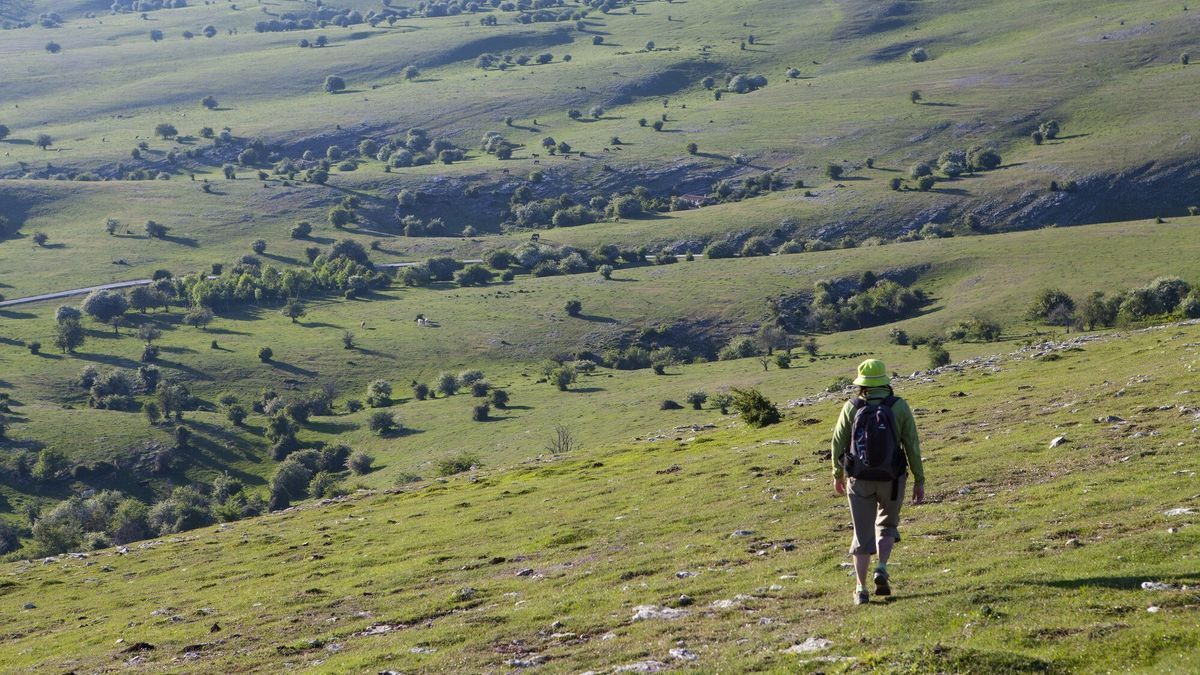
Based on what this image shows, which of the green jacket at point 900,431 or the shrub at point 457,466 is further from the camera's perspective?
the shrub at point 457,466

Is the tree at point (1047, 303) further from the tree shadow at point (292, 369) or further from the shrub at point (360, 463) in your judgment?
the tree shadow at point (292, 369)

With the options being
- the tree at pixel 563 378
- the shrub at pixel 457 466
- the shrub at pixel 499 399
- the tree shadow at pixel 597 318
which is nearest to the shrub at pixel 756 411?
the shrub at pixel 457 466

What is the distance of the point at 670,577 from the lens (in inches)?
1006

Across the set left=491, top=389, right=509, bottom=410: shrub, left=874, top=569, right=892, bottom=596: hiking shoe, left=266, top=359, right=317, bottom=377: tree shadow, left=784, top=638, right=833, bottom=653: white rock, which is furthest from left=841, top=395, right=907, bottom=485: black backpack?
left=266, top=359, right=317, bottom=377: tree shadow

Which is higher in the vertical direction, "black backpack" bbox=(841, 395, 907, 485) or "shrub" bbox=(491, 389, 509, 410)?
"black backpack" bbox=(841, 395, 907, 485)

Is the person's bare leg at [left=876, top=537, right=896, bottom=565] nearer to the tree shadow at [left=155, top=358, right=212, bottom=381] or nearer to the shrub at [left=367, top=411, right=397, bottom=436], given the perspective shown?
the shrub at [left=367, top=411, right=397, bottom=436]

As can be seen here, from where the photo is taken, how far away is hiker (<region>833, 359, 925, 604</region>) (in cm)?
1841

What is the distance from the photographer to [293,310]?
18525cm

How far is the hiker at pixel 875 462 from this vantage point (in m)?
18.4

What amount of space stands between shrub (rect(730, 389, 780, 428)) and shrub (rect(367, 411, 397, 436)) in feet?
240

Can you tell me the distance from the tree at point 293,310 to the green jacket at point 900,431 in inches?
6785

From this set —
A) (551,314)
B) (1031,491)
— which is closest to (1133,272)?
(551,314)

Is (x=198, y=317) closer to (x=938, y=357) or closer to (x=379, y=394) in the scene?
(x=379, y=394)

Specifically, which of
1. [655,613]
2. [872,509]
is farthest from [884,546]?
[655,613]
